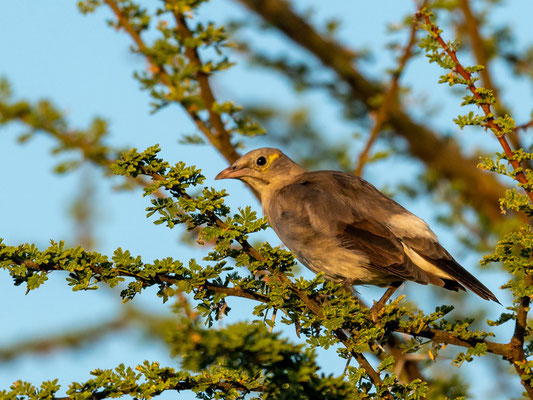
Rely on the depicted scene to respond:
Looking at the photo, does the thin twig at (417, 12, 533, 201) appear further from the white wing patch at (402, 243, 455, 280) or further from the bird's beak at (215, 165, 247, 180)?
the bird's beak at (215, 165, 247, 180)

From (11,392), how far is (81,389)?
0.87 ft

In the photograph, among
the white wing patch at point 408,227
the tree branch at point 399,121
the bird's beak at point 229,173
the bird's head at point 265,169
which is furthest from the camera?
the tree branch at point 399,121

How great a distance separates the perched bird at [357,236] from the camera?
5.15 meters

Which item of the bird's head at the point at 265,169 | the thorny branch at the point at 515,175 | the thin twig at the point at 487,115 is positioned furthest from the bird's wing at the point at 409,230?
the thin twig at the point at 487,115

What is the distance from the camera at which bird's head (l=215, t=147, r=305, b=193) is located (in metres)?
6.52

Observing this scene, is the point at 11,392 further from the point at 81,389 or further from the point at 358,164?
the point at 358,164

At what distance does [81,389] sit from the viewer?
283cm

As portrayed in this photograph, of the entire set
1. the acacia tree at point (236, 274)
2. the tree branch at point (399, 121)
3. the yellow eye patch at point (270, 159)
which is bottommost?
the acacia tree at point (236, 274)

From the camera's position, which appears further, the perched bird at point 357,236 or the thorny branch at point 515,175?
the perched bird at point 357,236

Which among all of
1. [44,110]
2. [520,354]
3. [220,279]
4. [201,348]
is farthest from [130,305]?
[201,348]

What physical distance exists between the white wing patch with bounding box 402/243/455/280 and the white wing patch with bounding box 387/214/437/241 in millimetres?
109

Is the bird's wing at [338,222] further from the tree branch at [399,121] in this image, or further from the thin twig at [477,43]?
the thin twig at [477,43]

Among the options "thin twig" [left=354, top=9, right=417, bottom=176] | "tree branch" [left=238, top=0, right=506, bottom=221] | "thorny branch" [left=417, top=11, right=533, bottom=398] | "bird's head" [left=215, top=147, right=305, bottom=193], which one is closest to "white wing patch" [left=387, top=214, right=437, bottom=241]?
"thin twig" [left=354, top=9, right=417, bottom=176]

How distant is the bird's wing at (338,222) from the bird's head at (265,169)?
22.3 inches
